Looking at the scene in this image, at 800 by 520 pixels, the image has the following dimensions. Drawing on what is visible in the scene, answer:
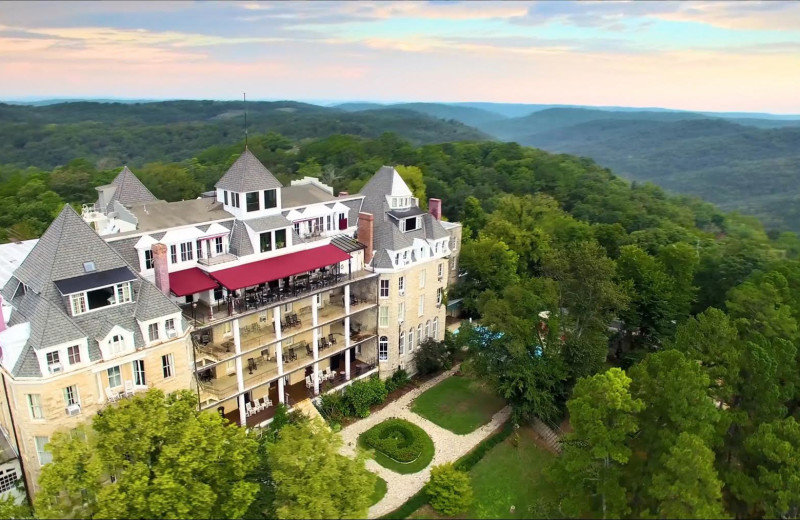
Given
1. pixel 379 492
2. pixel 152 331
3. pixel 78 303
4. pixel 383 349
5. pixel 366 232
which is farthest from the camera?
pixel 383 349

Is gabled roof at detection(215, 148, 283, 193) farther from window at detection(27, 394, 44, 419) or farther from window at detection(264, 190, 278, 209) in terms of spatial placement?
window at detection(27, 394, 44, 419)

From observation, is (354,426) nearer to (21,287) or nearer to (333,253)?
(333,253)

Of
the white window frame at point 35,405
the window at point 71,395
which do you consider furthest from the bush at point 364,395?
the white window frame at point 35,405

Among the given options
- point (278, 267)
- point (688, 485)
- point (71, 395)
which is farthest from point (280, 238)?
point (688, 485)

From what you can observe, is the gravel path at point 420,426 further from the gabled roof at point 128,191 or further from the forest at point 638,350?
the gabled roof at point 128,191

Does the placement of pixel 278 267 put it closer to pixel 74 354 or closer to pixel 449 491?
pixel 74 354

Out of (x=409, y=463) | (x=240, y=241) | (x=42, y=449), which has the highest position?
(x=240, y=241)
